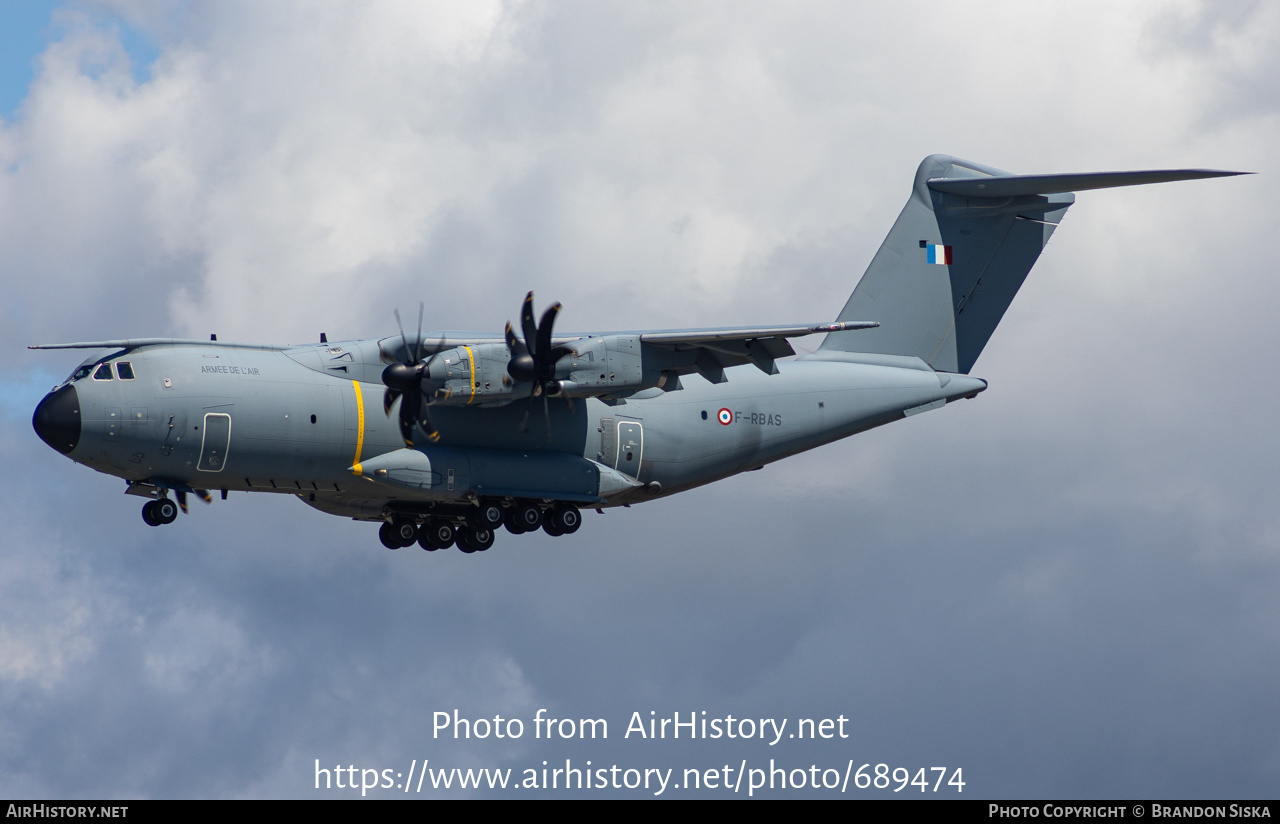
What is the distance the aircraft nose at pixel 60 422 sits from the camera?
945 inches

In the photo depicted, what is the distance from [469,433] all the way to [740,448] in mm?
5379

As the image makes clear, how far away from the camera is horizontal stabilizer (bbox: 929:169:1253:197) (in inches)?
1053

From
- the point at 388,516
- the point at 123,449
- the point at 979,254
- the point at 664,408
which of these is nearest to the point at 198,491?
the point at 123,449

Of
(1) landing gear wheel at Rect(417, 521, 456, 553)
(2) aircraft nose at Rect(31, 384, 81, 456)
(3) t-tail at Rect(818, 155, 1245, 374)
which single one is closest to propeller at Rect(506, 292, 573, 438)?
Result: (1) landing gear wheel at Rect(417, 521, 456, 553)

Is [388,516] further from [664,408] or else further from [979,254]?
[979,254]

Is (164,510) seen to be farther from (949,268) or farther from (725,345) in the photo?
(949,268)

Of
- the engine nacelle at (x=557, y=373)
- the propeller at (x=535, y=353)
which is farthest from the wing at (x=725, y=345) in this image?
the propeller at (x=535, y=353)

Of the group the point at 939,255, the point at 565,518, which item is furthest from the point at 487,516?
the point at 939,255
